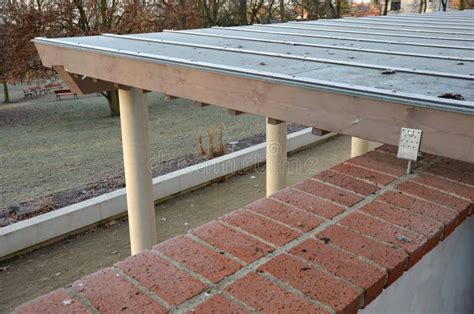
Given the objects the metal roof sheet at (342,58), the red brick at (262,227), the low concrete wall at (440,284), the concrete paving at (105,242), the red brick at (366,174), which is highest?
the metal roof sheet at (342,58)

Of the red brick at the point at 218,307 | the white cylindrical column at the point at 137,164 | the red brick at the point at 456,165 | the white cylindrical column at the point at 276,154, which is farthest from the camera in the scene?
the white cylindrical column at the point at 276,154

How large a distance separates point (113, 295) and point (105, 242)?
5268 millimetres

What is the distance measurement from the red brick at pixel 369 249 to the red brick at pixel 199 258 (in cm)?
38

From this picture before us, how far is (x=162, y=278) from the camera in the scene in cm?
146

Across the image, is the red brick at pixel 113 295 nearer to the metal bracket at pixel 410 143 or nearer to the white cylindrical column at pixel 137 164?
the metal bracket at pixel 410 143

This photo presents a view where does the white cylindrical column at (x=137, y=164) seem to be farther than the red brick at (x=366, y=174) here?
Yes

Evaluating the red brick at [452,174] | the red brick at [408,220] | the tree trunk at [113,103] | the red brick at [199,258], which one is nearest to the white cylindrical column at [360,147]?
the red brick at [452,174]

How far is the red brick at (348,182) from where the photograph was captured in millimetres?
2057

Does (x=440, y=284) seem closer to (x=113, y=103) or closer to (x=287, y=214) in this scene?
(x=287, y=214)

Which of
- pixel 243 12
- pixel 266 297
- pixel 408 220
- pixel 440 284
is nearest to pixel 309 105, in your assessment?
pixel 408 220

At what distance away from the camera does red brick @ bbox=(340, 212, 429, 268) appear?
1.61m

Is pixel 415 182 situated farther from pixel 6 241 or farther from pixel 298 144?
pixel 298 144

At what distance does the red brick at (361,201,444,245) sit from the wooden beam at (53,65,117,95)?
118 inches

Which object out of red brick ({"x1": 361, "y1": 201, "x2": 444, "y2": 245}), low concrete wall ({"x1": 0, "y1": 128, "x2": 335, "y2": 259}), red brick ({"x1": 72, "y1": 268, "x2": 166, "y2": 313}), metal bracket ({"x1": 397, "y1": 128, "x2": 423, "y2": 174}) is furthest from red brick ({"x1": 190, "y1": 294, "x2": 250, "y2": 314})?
low concrete wall ({"x1": 0, "y1": 128, "x2": 335, "y2": 259})
